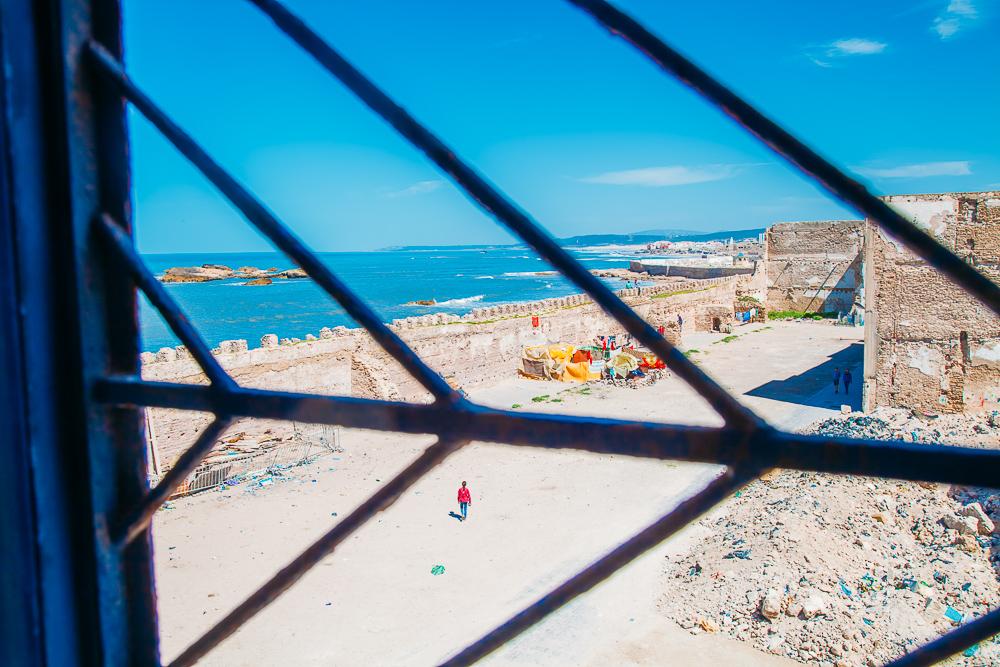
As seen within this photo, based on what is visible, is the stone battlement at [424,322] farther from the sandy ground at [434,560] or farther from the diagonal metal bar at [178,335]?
the diagonal metal bar at [178,335]

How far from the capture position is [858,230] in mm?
31672

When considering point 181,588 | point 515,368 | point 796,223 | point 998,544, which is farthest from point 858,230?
point 181,588

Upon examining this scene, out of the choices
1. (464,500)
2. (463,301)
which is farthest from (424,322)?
(463,301)

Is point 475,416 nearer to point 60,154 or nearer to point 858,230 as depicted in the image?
point 60,154

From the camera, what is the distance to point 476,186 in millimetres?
1372

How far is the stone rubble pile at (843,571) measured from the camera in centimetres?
666

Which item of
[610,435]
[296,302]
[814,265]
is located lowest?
[296,302]

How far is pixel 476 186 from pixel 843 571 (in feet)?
26.7

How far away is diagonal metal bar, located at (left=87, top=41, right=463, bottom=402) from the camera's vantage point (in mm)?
1389

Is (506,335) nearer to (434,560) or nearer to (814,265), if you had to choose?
(434,560)

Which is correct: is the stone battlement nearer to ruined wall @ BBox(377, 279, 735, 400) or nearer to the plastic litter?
ruined wall @ BBox(377, 279, 735, 400)

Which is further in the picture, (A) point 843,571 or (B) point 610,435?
(A) point 843,571

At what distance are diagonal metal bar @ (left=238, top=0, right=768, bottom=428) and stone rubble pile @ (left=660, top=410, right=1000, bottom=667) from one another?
237 inches

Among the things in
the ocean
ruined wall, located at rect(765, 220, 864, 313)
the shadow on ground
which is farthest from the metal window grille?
the ocean
